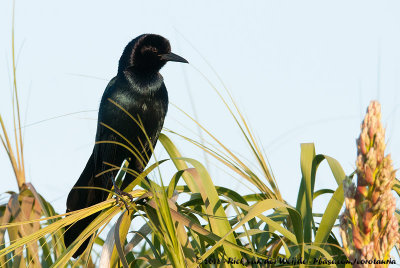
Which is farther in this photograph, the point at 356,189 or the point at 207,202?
the point at 207,202

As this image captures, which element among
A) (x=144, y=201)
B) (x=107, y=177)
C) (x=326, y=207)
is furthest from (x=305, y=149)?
(x=107, y=177)

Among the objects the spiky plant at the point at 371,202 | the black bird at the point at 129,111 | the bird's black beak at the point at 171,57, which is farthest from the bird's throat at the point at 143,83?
the spiky plant at the point at 371,202

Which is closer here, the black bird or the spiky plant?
the spiky plant

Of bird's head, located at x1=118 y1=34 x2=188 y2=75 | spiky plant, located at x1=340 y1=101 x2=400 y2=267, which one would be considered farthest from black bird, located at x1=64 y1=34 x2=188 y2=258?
spiky plant, located at x1=340 y1=101 x2=400 y2=267

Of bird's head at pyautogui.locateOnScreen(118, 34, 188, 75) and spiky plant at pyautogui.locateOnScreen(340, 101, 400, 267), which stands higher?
bird's head at pyautogui.locateOnScreen(118, 34, 188, 75)

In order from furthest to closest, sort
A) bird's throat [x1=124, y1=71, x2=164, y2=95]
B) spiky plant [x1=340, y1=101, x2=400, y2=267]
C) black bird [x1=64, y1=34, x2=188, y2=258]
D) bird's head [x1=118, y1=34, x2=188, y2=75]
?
bird's head [x1=118, y1=34, x2=188, y2=75], bird's throat [x1=124, y1=71, x2=164, y2=95], black bird [x1=64, y1=34, x2=188, y2=258], spiky plant [x1=340, y1=101, x2=400, y2=267]

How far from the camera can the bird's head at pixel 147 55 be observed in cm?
389

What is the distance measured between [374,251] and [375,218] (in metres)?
0.07

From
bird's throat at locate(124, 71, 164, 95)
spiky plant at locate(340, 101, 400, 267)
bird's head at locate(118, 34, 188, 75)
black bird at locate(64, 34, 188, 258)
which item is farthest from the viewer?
bird's head at locate(118, 34, 188, 75)

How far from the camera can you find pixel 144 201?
2.17 m

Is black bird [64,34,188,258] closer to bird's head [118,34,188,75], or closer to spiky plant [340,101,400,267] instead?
bird's head [118,34,188,75]

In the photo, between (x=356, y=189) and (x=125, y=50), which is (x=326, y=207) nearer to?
(x=356, y=189)

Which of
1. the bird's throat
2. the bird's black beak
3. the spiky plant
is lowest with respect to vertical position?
the spiky plant

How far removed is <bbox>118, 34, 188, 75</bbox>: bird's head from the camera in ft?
12.8
